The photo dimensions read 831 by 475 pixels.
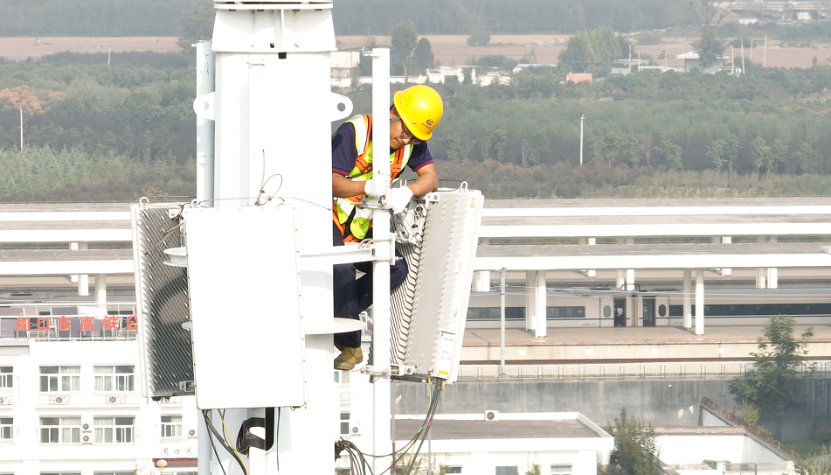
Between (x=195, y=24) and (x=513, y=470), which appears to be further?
(x=195, y=24)

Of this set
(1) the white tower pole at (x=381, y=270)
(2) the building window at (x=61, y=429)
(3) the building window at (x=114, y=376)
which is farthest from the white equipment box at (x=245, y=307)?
(2) the building window at (x=61, y=429)

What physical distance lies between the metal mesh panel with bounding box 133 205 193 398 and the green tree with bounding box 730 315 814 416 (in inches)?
1320

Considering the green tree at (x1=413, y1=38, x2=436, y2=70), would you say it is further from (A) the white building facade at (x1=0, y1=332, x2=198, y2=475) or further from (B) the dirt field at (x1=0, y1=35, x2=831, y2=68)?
(A) the white building facade at (x1=0, y1=332, x2=198, y2=475)

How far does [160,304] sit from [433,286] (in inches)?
48.3

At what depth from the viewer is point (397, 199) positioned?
5.57 m

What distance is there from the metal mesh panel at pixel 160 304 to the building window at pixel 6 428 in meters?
25.6

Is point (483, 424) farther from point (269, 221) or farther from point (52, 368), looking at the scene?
point (269, 221)

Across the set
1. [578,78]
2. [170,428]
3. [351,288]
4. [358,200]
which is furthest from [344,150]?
[578,78]

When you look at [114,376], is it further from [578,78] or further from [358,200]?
[578,78]

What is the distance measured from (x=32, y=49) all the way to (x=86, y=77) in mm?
21156

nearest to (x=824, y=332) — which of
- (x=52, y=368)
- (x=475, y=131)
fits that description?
(x=52, y=368)

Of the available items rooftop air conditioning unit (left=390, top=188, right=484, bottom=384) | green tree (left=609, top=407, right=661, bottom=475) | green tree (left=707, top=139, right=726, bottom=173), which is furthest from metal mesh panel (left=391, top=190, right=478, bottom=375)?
green tree (left=707, top=139, right=726, bottom=173)

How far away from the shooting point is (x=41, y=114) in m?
103

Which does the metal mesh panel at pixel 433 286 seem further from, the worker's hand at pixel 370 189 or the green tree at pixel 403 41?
the green tree at pixel 403 41
